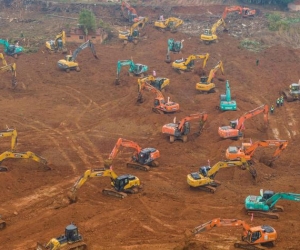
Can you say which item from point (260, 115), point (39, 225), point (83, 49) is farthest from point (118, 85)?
point (39, 225)

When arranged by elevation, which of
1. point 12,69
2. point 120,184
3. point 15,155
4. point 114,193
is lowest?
point 12,69

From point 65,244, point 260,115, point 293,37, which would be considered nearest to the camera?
point 65,244

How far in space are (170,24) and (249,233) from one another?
1951 inches

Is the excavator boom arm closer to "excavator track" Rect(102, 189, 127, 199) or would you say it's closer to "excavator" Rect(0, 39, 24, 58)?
"excavator track" Rect(102, 189, 127, 199)

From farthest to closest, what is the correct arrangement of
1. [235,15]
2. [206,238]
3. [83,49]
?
[235,15] < [83,49] < [206,238]

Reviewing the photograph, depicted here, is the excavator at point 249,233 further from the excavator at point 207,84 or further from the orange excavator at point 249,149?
the excavator at point 207,84

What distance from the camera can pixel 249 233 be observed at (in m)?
29.3

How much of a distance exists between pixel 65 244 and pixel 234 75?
3729cm

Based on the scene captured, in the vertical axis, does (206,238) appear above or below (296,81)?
above

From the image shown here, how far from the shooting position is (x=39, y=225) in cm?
3231

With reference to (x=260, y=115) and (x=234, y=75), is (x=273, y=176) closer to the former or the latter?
(x=260, y=115)

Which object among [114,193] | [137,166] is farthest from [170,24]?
[114,193]

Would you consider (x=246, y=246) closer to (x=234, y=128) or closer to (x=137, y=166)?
(x=137, y=166)

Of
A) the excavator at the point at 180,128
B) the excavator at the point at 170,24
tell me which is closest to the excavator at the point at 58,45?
the excavator at the point at 170,24
